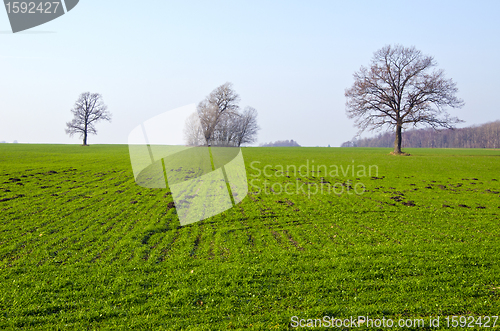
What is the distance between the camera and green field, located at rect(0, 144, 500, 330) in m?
5.59

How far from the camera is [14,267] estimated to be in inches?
299

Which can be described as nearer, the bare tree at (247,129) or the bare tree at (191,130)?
the bare tree at (191,130)

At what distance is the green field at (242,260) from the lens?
559 centimetres

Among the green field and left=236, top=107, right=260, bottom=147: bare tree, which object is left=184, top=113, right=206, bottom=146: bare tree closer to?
the green field

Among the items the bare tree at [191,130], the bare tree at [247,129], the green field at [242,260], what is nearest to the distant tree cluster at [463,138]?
the bare tree at [247,129]

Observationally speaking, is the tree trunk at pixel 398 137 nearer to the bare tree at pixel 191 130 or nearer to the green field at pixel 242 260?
the green field at pixel 242 260

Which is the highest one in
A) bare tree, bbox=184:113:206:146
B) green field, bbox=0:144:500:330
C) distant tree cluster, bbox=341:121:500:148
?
distant tree cluster, bbox=341:121:500:148

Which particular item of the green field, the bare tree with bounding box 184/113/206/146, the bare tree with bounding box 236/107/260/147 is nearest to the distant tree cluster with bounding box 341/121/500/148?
the bare tree with bounding box 236/107/260/147

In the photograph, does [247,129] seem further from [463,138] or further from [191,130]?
[463,138]

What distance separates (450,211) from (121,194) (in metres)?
18.4

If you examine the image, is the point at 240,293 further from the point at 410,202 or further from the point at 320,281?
the point at 410,202

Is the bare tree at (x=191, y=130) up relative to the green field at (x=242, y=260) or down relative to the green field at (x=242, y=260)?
up

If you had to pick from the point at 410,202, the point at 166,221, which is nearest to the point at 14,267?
the point at 166,221

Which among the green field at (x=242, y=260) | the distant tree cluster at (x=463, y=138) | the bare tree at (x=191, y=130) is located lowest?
the green field at (x=242, y=260)
